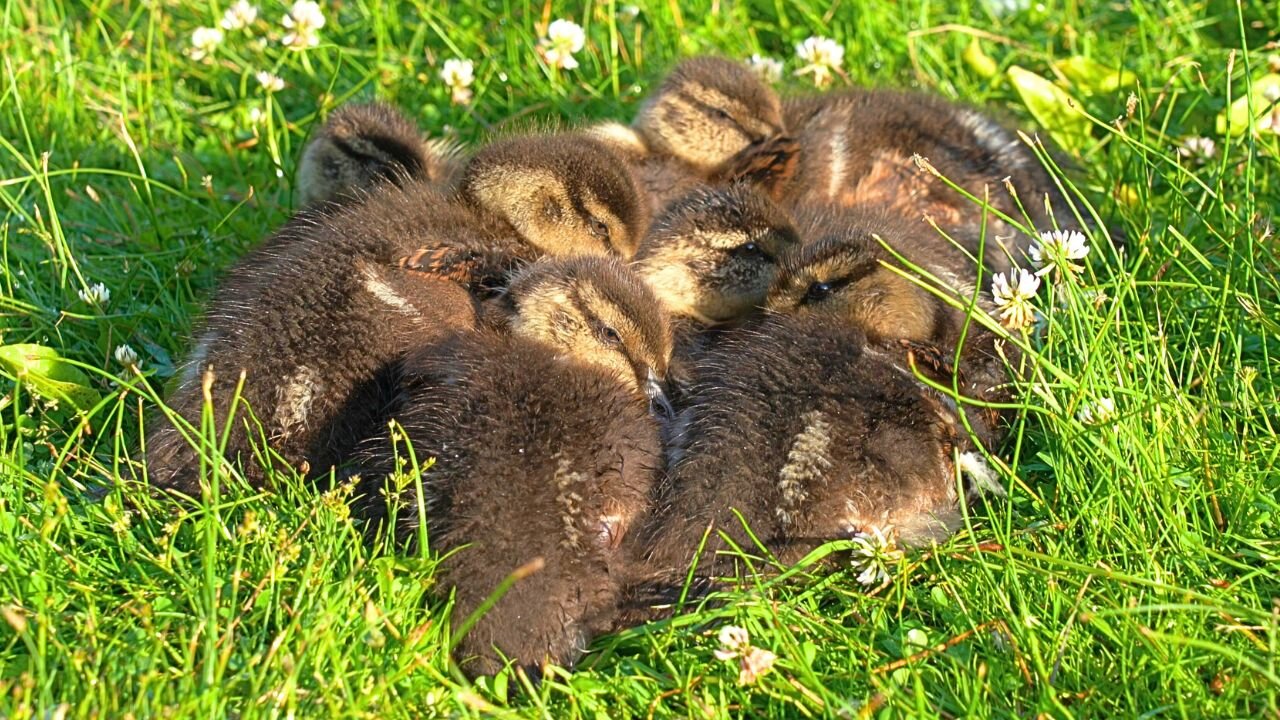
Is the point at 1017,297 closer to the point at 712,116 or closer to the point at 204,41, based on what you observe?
the point at 712,116

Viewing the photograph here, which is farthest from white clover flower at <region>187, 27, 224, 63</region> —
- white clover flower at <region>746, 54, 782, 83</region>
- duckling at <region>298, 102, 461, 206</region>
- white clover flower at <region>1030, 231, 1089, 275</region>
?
white clover flower at <region>1030, 231, 1089, 275</region>

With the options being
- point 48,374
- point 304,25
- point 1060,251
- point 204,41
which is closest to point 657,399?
point 1060,251

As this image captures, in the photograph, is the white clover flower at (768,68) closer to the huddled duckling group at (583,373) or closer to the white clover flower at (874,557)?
the huddled duckling group at (583,373)

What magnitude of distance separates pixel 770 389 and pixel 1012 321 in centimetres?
60

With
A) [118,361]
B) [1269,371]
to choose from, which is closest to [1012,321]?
[1269,371]

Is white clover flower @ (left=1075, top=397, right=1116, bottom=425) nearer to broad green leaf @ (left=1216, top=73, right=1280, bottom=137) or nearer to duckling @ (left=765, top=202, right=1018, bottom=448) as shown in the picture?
duckling @ (left=765, top=202, right=1018, bottom=448)

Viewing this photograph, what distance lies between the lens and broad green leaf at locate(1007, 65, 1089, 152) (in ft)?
17.1

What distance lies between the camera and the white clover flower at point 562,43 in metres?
5.32

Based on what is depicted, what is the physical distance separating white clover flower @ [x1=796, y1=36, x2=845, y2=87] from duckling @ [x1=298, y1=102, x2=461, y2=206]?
157 cm

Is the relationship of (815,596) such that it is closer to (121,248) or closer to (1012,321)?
(1012,321)

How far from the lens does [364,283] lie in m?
3.57

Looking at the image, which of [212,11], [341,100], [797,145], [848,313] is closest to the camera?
[848,313]

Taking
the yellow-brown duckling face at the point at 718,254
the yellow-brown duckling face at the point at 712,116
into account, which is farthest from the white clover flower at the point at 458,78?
the yellow-brown duckling face at the point at 718,254

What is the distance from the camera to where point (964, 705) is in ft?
9.16
